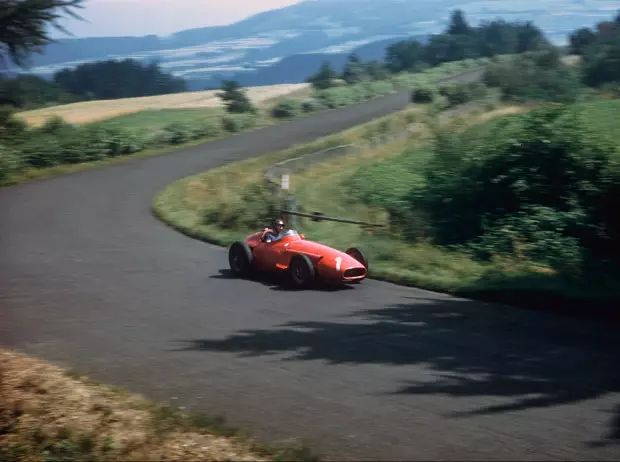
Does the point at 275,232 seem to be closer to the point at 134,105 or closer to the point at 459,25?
the point at 134,105

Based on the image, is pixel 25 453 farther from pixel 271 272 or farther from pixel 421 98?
pixel 421 98

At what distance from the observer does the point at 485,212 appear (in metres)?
20.4

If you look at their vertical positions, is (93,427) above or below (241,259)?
above

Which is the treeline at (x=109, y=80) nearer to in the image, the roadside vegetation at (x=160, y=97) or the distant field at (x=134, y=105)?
the roadside vegetation at (x=160, y=97)

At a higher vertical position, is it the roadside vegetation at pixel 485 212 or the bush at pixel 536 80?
the bush at pixel 536 80

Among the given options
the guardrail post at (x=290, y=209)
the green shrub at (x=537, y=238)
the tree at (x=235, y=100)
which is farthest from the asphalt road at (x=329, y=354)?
the tree at (x=235, y=100)

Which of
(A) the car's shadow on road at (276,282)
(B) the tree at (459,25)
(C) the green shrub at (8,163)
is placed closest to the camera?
(A) the car's shadow on road at (276,282)

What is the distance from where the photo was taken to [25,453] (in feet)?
24.0

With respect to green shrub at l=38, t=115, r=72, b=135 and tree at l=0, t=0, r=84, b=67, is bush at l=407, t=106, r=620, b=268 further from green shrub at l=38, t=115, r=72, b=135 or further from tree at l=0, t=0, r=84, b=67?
green shrub at l=38, t=115, r=72, b=135

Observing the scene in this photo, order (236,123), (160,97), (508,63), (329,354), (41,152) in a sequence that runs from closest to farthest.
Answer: (329,354)
(41,152)
(236,123)
(508,63)
(160,97)

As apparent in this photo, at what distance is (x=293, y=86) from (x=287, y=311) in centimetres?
6222

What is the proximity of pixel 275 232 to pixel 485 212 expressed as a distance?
6621mm

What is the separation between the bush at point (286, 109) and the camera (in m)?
53.0

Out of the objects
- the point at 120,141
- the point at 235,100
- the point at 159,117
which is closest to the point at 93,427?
the point at 120,141
